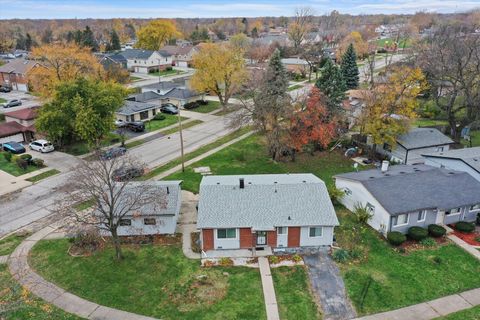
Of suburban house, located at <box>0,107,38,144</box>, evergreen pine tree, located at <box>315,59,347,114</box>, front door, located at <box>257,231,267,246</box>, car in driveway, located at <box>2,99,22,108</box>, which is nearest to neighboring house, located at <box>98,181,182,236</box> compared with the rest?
front door, located at <box>257,231,267,246</box>

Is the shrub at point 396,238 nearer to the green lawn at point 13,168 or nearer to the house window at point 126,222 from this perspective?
the house window at point 126,222

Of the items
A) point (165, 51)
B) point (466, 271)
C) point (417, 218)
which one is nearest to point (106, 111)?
point (417, 218)

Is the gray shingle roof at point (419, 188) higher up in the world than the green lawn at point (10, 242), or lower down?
higher up

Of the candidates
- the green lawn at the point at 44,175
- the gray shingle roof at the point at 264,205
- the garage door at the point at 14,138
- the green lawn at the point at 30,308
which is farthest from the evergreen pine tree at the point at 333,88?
the garage door at the point at 14,138

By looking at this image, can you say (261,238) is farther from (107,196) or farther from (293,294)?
(107,196)

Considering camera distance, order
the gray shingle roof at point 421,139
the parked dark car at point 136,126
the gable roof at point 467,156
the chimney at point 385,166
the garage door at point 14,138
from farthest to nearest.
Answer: the parked dark car at point 136,126 → the garage door at point 14,138 → the gray shingle roof at point 421,139 → the gable roof at point 467,156 → the chimney at point 385,166

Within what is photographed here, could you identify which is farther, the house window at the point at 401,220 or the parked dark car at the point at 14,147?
the parked dark car at the point at 14,147

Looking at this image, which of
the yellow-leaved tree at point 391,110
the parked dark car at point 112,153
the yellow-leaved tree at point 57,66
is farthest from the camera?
the yellow-leaved tree at point 57,66

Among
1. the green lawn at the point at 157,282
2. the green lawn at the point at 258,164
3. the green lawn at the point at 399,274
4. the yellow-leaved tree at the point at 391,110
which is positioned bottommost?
the green lawn at the point at 399,274
